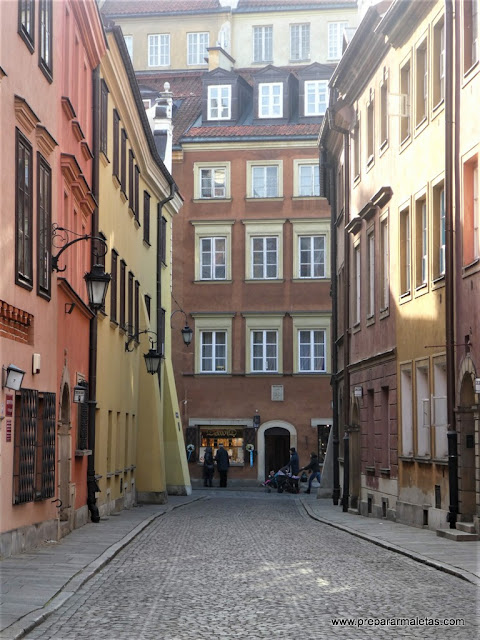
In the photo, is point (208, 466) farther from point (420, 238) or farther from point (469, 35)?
point (469, 35)

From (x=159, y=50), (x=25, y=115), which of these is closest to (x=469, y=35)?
(x=25, y=115)

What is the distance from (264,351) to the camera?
54656 millimetres

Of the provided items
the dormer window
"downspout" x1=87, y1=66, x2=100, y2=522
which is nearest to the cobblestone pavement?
"downspout" x1=87, y1=66, x2=100, y2=522

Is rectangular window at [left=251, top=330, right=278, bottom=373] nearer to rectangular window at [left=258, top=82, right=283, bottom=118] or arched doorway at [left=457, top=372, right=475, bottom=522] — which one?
rectangular window at [left=258, top=82, right=283, bottom=118]

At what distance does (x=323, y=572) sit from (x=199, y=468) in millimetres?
38689

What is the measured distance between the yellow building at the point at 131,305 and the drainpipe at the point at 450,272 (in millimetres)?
7554

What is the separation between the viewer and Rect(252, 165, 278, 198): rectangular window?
55.7 metres

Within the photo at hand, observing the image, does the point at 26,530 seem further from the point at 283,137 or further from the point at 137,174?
the point at 283,137

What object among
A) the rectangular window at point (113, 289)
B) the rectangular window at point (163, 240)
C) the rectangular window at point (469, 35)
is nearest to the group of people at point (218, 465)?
the rectangular window at point (163, 240)

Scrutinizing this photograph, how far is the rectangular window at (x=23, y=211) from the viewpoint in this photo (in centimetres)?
1645

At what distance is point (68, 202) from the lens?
22.6 metres

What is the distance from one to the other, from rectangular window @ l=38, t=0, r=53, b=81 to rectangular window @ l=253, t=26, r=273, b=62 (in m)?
45.4

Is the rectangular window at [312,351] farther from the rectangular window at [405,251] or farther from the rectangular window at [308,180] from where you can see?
the rectangular window at [405,251]

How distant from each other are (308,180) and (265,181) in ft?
6.36
